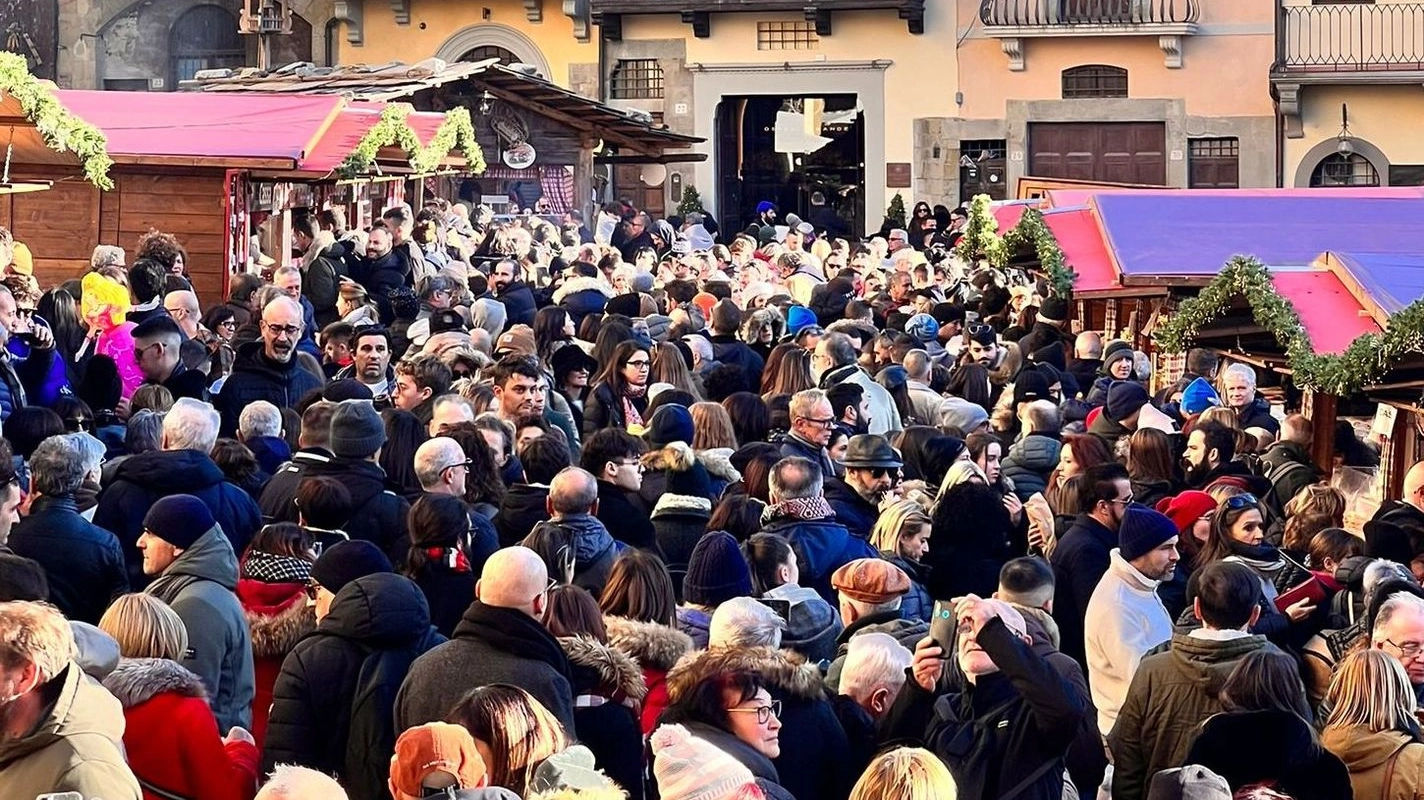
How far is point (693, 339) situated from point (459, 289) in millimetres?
2488

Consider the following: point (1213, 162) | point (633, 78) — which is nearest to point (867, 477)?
point (1213, 162)

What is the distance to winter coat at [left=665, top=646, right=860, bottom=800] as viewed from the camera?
580 centimetres

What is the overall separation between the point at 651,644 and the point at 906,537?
6.13ft

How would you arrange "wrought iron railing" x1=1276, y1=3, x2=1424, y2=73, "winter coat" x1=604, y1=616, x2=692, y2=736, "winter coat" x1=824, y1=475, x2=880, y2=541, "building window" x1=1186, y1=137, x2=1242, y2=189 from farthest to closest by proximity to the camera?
"building window" x1=1186, y1=137, x2=1242, y2=189 < "wrought iron railing" x1=1276, y1=3, x2=1424, y2=73 < "winter coat" x1=824, y1=475, x2=880, y2=541 < "winter coat" x1=604, y1=616, x2=692, y2=736

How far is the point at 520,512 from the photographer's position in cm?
838

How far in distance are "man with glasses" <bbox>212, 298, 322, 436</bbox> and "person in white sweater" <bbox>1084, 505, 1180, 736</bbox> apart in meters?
4.47

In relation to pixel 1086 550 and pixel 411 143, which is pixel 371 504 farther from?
pixel 411 143

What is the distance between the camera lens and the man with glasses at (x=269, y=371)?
10.6 metres

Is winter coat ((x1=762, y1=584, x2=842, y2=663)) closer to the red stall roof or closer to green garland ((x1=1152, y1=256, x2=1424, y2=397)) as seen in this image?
green garland ((x1=1152, y1=256, x2=1424, y2=397))

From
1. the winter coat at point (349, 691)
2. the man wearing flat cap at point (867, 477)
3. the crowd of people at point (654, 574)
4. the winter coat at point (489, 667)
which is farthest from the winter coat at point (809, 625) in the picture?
the man wearing flat cap at point (867, 477)

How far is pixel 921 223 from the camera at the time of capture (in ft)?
98.3

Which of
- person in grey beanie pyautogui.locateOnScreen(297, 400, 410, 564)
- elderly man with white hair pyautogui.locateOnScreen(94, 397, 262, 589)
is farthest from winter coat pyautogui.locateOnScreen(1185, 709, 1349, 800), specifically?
elderly man with white hair pyautogui.locateOnScreen(94, 397, 262, 589)

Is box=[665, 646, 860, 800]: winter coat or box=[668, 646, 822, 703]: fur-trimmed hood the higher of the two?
box=[668, 646, 822, 703]: fur-trimmed hood

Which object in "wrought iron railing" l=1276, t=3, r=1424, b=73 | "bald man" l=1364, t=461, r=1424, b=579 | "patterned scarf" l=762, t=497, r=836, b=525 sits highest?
"wrought iron railing" l=1276, t=3, r=1424, b=73
